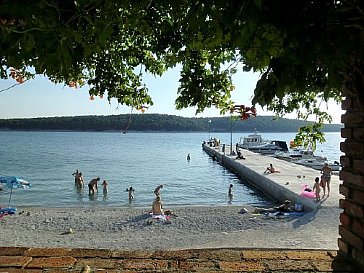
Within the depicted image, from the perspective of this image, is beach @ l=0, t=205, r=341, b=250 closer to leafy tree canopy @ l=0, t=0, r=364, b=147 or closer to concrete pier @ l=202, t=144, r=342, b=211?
concrete pier @ l=202, t=144, r=342, b=211

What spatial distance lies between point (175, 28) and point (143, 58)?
145cm

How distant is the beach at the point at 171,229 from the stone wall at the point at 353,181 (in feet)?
28.7

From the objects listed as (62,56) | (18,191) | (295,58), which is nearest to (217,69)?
(295,58)

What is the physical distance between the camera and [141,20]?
3045 millimetres

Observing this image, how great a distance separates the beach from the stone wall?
8753 mm

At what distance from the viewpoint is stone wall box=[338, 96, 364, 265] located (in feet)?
9.67

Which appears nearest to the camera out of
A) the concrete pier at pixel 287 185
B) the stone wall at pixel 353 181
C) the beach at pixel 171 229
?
the stone wall at pixel 353 181

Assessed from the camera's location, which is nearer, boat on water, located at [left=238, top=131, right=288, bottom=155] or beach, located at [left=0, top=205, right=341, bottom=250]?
beach, located at [left=0, top=205, right=341, bottom=250]

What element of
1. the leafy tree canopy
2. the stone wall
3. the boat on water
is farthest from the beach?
the boat on water

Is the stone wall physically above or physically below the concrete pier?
above

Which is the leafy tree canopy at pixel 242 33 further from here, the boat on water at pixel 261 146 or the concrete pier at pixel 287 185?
the boat on water at pixel 261 146

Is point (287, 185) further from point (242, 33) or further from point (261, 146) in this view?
point (261, 146)

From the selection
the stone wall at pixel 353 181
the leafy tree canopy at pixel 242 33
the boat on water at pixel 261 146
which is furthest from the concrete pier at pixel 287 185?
the boat on water at pixel 261 146

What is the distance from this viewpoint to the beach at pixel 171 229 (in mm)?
13221
